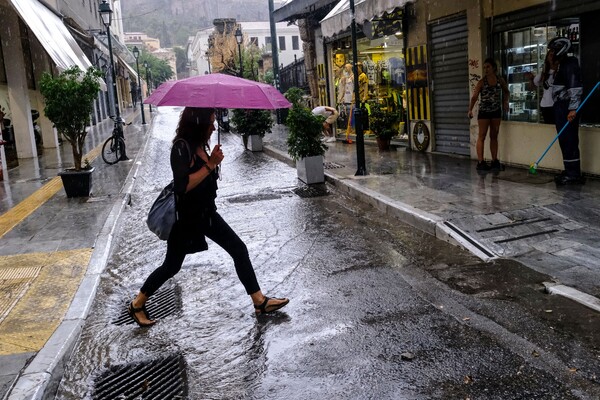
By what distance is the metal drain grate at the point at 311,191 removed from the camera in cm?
1048

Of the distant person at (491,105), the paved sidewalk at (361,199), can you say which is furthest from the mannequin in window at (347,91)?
the distant person at (491,105)

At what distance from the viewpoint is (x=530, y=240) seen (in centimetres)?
636

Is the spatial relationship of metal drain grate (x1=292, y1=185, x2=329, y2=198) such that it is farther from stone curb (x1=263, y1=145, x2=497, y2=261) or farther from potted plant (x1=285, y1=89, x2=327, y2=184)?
potted plant (x1=285, y1=89, x2=327, y2=184)

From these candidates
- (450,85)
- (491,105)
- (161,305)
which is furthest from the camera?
(450,85)

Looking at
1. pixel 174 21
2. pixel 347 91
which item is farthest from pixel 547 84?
pixel 174 21

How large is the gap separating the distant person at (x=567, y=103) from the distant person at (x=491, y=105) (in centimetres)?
147

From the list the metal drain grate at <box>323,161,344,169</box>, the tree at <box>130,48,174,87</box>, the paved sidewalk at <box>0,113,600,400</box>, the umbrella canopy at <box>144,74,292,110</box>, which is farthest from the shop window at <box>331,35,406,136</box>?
the tree at <box>130,48,174,87</box>

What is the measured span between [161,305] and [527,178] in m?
6.45

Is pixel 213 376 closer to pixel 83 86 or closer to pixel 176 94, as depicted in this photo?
pixel 176 94

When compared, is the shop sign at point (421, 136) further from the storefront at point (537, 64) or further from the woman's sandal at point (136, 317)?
the woman's sandal at point (136, 317)

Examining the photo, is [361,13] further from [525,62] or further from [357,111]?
[525,62]

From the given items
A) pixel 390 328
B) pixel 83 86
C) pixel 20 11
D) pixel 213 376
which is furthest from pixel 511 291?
pixel 20 11

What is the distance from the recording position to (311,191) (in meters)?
10.8

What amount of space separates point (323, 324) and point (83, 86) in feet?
24.5
